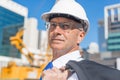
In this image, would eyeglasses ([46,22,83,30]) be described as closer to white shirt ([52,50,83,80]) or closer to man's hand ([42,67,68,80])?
white shirt ([52,50,83,80])

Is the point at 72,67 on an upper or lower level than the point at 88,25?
lower

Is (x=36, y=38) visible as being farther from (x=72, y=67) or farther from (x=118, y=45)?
(x=72, y=67)

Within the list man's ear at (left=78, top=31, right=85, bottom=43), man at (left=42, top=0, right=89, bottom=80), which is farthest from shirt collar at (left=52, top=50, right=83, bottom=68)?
man's ear at (left=78, top=31, right=85, bottom=43)

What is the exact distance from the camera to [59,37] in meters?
1.23

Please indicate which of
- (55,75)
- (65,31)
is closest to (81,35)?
(65,31)

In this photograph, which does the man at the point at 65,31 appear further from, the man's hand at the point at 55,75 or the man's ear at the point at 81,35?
the man's hand at the point at 55,75

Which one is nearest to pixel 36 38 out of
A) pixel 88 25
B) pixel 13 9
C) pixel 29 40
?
pixel 29 40

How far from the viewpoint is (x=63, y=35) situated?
1.23 meters

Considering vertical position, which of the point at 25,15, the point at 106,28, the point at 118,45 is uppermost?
the point at 25,15

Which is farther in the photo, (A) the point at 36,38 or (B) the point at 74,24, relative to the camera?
(A) the point at 36,38

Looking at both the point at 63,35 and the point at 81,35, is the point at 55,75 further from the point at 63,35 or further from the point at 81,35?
the point at 81,35

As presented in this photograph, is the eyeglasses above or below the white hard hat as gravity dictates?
below

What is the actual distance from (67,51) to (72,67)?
226 mm

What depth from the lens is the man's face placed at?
124 cm
